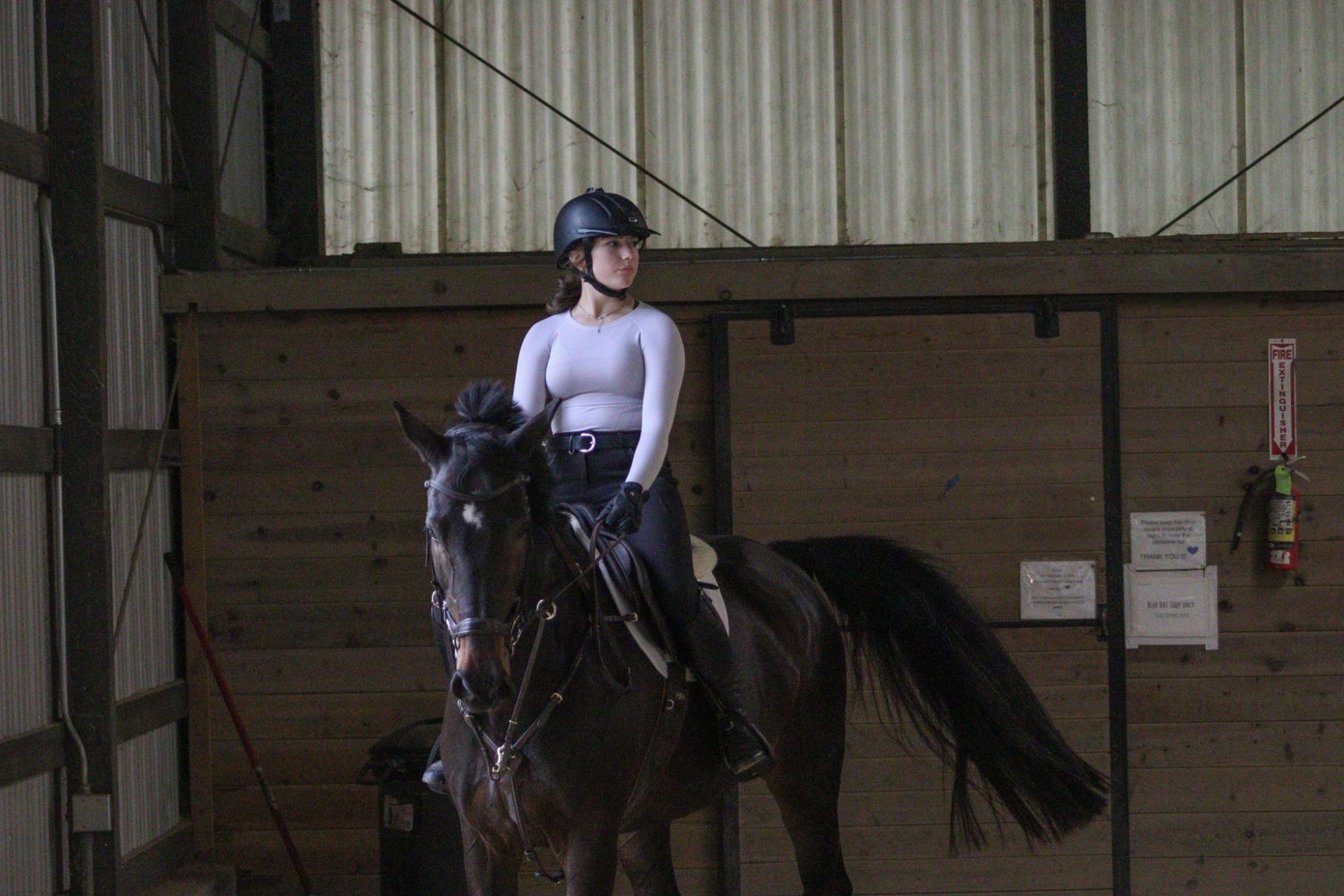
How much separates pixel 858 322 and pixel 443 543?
2.88 metres

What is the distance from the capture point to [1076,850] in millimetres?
5055

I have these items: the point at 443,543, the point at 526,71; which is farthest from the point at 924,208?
the point at 443,543

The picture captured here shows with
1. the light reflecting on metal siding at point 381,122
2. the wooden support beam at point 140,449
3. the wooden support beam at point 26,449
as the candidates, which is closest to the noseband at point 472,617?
the wooden support beam at point 26,449

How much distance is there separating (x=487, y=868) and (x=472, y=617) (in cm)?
69

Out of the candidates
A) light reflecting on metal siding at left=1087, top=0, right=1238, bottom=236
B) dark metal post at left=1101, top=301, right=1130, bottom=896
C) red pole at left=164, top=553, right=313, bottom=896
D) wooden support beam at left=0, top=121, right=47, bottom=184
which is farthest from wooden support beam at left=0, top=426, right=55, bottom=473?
light reflecting on metal siding at left=1087, top=0, right=1238, bottom=236

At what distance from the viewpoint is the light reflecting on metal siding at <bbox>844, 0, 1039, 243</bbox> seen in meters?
5.66

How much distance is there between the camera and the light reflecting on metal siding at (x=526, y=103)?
5.70 m

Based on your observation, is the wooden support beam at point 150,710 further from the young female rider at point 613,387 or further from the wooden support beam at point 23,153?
the young female rider at point 613,387

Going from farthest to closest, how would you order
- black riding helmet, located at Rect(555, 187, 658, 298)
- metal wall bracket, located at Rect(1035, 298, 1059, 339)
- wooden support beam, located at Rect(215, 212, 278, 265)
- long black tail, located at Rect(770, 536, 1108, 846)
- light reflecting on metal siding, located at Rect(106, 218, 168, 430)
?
1. wooden support beam, located at Rect(215, 212, 278, 265)
2. metal wall bracket, located at Rect(1035, 298, 1059, 339)
3. light reflecting on metal siding, located at Rect(106, 218, 168, 430)
4. long black tail, located at Rect(770, 536, 1108, 846)
5. black riding helmet, located at Rect(555, 187, 658, 298)

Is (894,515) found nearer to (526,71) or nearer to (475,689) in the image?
(526,71)

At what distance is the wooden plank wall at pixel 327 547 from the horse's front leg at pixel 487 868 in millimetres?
2261

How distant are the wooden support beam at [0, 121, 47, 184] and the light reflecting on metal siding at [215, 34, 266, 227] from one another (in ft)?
3.55

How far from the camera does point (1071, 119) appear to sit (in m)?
5.56

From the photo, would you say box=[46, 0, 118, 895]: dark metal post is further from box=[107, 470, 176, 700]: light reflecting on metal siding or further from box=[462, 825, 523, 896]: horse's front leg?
box=[462, 825, 523, 896]: horse's front leg
